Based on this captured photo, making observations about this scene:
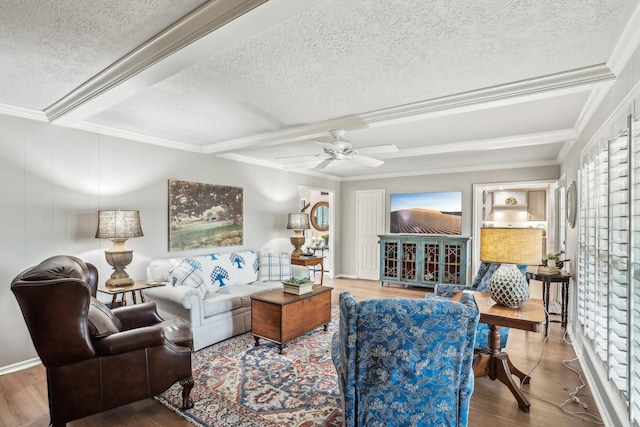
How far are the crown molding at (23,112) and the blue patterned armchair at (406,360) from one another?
3299 millimetres

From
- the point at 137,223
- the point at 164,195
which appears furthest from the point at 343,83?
the point at 164,195

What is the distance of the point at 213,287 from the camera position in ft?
13.5

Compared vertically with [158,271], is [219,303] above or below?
below

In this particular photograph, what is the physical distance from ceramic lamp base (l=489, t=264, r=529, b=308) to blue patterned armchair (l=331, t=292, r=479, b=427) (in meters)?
0.86

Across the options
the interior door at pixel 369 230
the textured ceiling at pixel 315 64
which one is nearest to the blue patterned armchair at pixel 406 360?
the textured ceiling at pixel 315 64

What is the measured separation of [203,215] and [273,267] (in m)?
1.22

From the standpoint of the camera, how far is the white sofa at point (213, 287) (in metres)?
3.24

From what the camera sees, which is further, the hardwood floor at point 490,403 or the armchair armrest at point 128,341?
the hardwood floor at point 490,403

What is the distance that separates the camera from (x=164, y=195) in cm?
405

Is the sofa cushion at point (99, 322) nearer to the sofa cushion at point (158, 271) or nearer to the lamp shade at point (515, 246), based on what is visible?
the sofa cushion at point (158, 271)

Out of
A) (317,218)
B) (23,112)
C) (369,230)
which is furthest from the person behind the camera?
(317,218)

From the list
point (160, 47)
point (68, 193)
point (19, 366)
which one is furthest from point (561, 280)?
point (19, 366)

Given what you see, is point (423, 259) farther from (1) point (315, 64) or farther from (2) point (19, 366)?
(2) point (19, 366)

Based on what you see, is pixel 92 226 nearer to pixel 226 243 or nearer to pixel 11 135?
pixel 11 135
